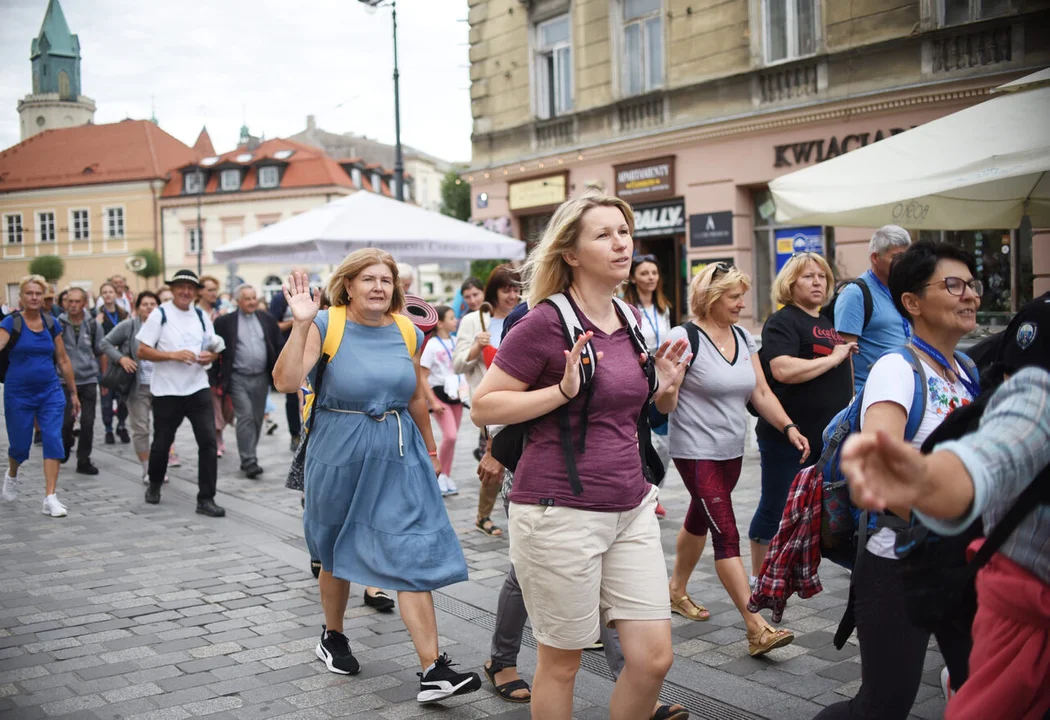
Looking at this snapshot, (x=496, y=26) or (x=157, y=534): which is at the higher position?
(x=496, y=26)

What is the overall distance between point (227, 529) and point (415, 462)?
369 cm

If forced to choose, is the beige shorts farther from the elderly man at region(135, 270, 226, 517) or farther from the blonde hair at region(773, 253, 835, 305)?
the elderly man at region(135, 270, 226, 517)

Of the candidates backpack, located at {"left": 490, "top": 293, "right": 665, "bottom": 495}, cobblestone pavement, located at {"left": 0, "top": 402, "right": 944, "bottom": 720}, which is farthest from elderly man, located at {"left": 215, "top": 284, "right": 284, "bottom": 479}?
backpack, located at {"left": 490, "top": 293, "right": 665, "bottom": 495}

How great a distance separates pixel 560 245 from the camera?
3398 mm

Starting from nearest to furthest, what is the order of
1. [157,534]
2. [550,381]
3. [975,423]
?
[975,423] → [550,381] → [157,534]

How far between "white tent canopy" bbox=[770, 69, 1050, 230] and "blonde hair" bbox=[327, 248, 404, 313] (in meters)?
3.15

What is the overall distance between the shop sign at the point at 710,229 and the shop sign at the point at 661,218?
1.33ft

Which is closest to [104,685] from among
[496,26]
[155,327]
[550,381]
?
[550,381]

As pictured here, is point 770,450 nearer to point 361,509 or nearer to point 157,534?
point 361,509

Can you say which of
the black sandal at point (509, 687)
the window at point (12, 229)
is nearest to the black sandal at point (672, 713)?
the black sandal at point (509, 687)

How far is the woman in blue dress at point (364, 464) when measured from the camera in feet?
14.6

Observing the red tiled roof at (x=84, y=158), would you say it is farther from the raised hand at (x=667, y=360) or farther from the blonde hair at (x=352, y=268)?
the raised hand at (x=667, y=360)

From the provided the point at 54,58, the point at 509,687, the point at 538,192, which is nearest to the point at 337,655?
the point at 509,687

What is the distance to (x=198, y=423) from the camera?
8.60m
